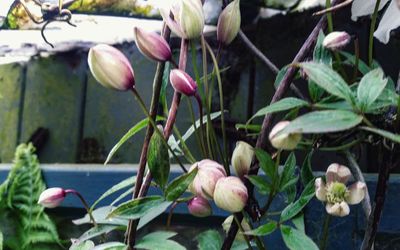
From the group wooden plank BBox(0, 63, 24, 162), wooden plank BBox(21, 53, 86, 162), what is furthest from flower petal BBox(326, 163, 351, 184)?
wooden plank BBox(0, 63, 24, 162)

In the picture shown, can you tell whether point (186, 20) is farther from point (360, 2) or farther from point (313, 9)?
point (313, 9)

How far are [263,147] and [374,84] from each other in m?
0.17

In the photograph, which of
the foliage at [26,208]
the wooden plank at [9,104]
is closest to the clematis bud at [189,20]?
the foliage at [26,208]

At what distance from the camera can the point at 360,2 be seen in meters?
0.80

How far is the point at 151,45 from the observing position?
618mm

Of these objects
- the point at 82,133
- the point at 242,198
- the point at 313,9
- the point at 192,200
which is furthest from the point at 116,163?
the point at 242,198

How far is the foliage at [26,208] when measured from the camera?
1.25 meters

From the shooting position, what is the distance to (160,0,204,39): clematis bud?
614 millimetres

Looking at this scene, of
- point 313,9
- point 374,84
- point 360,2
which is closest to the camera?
point 374,84

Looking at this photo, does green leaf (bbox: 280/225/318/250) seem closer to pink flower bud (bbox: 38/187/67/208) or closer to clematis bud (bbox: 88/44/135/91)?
clematis bud (bbox: 88/44/135/91)

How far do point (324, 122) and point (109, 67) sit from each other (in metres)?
0.26

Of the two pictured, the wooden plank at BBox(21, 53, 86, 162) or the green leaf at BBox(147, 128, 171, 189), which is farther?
the wooden plank at BBox(21, 53, 86, 162)

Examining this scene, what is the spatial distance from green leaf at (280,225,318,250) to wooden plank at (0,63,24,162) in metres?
1.09

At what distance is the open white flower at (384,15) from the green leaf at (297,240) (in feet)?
1.07
